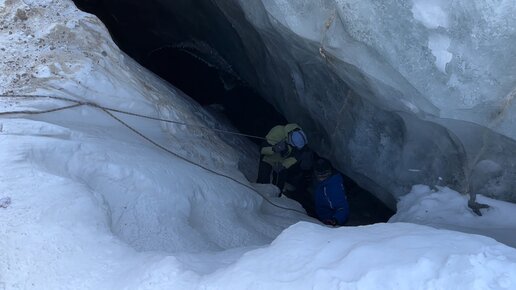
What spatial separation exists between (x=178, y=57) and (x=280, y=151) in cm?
301

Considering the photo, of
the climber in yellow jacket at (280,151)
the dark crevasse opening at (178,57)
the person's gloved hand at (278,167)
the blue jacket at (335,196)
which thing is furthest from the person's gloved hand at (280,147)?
the dark crevasse opening at (178,57)

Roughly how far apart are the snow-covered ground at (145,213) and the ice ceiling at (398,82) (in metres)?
0.34

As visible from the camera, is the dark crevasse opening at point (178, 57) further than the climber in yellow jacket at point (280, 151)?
Yes

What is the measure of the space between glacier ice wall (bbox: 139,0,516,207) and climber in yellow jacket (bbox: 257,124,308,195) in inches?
18.1

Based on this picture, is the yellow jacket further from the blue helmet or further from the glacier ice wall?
the glacier ice wall

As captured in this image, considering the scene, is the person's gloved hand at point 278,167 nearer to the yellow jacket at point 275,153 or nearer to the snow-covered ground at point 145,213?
the yellow jacket at point 275,153

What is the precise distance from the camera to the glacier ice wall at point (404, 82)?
9.96ft

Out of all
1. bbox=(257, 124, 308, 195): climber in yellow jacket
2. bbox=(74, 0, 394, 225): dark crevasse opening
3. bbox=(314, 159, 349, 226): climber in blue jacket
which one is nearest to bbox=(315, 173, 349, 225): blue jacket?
bbox=(314, 159, 349, 226): climber in blue jacket

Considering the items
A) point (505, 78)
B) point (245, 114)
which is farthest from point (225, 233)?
point (245, 114)

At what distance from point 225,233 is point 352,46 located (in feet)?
5.07

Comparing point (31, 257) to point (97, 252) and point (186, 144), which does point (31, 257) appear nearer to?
point (97, 252)

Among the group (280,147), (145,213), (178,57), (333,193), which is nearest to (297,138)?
(280,147)

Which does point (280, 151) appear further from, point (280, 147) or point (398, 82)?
point (398, 82)

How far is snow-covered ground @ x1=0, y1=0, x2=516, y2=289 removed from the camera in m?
2.13
